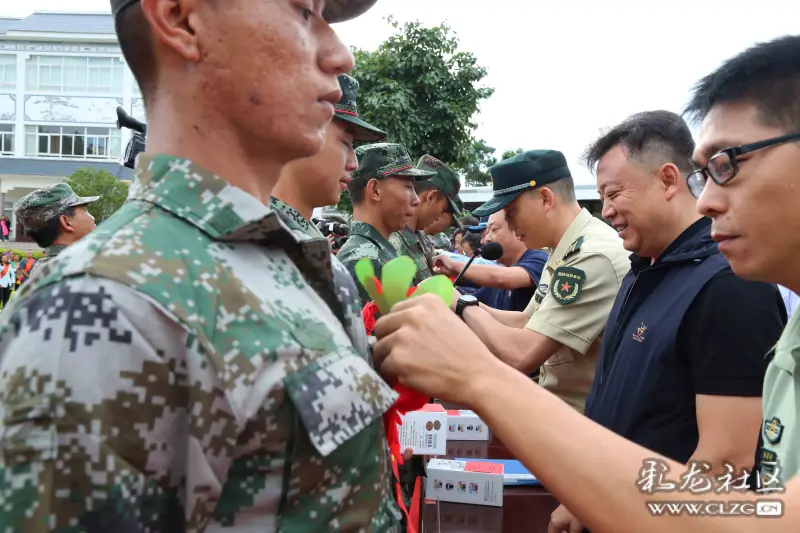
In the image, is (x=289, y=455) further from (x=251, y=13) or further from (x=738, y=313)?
(x=738, y=313)

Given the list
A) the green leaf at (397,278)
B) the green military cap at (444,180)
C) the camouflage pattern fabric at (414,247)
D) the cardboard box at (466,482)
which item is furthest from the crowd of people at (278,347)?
Result: the green military cap at (444,180)

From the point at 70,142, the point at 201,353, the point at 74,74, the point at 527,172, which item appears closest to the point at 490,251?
the point at 527,172

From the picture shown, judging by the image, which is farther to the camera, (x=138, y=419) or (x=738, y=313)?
(x=738, y=313)

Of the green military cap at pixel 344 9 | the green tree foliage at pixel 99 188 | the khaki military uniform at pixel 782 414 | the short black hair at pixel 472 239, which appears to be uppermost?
the green tree foliage at pixel 99 188

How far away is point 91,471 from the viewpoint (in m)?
0.79

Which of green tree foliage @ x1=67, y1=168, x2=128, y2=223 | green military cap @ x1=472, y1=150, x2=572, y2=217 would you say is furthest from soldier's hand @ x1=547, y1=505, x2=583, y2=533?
green tree foliage @ x1=67, y1=168, x2=128, y2=223

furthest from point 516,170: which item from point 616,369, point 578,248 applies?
point 616,369

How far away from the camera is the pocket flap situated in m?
0.95

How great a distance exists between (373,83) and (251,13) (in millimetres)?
11029

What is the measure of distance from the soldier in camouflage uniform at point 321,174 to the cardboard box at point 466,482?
1.18 metres

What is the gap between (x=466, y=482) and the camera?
2564 mm

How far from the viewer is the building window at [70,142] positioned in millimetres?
37500

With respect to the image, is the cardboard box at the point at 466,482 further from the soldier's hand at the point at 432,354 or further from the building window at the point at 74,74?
the building window at the point at 74,74

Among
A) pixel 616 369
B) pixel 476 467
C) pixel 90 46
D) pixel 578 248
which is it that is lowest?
pixel 476 467
